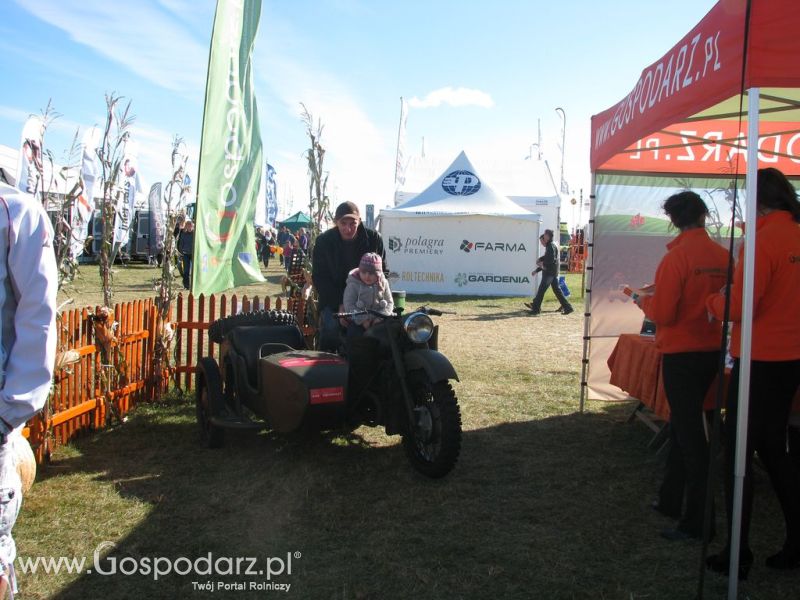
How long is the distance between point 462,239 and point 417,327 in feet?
46.3

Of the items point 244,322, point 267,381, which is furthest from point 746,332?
point 244,322

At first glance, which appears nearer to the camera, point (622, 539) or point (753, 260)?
point (753, 260)

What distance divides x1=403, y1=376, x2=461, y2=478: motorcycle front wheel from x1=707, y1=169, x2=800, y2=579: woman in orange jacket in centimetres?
163

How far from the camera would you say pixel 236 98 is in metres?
5.91

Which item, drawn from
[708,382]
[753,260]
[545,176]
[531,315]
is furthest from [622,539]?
[545,176]

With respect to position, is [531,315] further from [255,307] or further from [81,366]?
[81,366]

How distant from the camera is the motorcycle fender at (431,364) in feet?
13.8

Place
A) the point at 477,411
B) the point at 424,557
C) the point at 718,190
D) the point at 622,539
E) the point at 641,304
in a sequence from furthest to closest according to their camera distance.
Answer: the point at 718,190 → the point at 477,411 → the point at 641,304 → the point at 622,539 → the point at 424,557

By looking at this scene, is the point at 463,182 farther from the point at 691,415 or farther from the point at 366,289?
the point at 691,415

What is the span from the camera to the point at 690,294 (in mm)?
3547

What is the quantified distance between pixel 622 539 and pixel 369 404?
1.91m

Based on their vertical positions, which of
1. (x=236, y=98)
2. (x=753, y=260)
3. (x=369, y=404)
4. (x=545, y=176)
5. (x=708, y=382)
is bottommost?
(x=369, y=404)

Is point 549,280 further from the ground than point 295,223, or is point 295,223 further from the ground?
point 295,223

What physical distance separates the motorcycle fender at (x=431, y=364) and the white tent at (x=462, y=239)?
1364 cm
